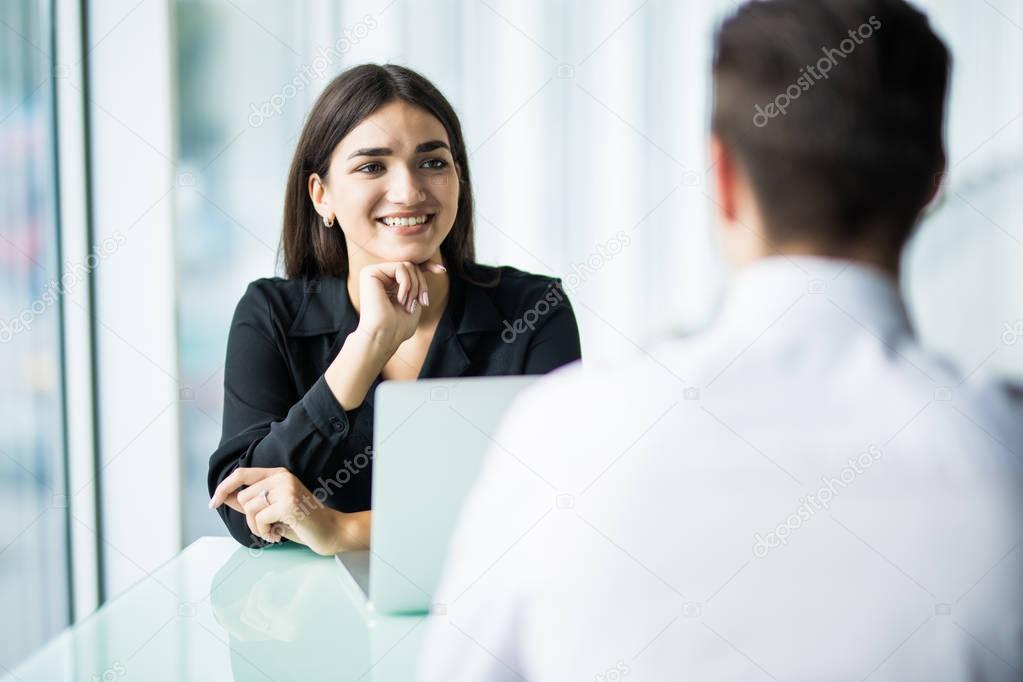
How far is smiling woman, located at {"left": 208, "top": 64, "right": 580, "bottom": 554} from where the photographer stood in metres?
1.61

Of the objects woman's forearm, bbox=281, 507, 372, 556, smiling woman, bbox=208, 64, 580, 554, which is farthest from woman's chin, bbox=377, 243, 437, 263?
woman's forearm, bbox=281, 507, 372, 556

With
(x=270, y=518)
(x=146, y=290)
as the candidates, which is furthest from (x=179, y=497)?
(x=270, y=518)

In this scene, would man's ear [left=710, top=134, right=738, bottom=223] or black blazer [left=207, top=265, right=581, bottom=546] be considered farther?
black blazer [left=207, top=265, right=581, bottom=546]

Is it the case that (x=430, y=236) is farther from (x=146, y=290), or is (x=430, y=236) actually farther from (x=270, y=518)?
(x=146, y=290)

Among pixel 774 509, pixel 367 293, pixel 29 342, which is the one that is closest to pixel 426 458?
pixel 774 509

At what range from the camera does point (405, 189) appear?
1.77 metres

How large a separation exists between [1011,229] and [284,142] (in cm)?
238

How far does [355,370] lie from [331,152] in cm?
50

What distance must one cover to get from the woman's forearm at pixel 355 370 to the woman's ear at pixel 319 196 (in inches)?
16.0

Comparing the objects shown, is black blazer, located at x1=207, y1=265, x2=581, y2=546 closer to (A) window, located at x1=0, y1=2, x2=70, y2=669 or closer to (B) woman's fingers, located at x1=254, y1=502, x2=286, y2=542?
(B) woman's fingers, located at x1=254, y1=502, x2=286, y2=542

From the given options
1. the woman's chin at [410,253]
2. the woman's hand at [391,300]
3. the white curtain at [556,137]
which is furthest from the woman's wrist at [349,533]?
the white curtain at [556,137]

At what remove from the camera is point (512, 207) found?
9.69ft

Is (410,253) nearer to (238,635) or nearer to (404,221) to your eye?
(404,221)

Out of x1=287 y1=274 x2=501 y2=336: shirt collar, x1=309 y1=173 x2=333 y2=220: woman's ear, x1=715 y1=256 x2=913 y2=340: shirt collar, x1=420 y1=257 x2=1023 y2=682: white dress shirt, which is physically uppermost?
x1=715 y1=256 x2=913 y2=340: shirt collar
